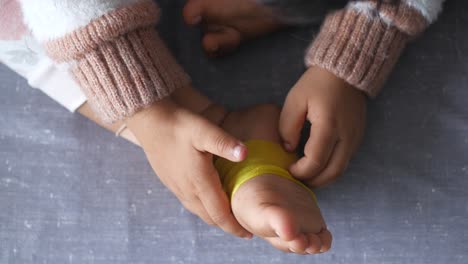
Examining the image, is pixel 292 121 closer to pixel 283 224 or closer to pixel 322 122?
pixel 322 122

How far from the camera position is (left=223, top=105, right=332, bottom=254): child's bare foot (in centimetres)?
47

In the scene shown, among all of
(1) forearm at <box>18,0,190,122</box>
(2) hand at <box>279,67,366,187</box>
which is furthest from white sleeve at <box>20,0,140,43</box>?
(2) hand at <box>279,67,366,187</box>

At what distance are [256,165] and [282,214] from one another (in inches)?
3.7

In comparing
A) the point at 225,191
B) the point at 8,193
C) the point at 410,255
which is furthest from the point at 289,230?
the point at 8,193

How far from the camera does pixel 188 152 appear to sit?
0.57m

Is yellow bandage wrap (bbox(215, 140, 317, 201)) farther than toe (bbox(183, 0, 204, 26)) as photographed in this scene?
No

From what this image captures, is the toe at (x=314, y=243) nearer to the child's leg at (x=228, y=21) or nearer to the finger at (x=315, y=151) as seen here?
the finger at (x=315, y=151)

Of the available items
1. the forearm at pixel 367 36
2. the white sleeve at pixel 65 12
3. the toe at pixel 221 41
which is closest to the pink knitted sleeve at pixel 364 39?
the forearm at pixel 367 36

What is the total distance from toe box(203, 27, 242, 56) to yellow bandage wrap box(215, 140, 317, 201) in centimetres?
13

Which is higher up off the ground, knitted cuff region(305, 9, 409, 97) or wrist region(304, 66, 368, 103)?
knitted cuff region(305, 9, 409, 97)

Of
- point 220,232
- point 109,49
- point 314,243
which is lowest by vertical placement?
point 220,232

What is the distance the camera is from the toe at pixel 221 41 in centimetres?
65

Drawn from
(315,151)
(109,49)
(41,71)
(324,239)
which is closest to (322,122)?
(315,151)

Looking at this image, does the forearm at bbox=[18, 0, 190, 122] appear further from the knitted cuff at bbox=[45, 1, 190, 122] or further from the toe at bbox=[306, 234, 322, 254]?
the toe at bbox=[306, 234, 322, 254]
